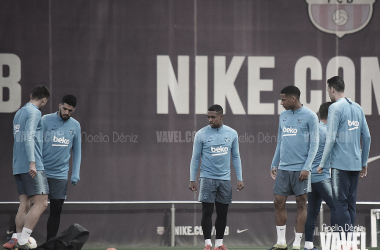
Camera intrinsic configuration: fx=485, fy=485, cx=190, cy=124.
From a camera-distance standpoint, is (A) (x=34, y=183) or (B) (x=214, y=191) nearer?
(A) (x=34, y=183)

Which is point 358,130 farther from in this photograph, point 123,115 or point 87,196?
point 87,196

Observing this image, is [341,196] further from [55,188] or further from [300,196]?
[55,188]

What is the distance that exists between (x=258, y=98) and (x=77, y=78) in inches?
97.9

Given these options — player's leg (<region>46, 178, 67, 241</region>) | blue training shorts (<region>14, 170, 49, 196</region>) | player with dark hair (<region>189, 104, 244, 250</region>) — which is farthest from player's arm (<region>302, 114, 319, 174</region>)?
blue training shorts (<region>14, 170, 49, 196</region>)

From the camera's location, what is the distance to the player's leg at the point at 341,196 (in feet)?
14.5

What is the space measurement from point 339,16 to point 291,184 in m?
3.01

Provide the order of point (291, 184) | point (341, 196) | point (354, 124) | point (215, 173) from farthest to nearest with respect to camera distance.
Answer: point (215, 173)
point (291, 184)
point (354, 124)
point (341, 196)

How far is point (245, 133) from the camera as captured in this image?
665cm

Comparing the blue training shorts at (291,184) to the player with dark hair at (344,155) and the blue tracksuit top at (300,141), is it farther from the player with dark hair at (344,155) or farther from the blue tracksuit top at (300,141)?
the player with dark hair at (344,155)

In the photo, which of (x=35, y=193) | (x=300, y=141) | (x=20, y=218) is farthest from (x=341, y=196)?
(x=20, y=218)

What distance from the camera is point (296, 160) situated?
15.6ft

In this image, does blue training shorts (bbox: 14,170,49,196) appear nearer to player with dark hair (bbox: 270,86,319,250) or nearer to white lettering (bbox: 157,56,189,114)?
white lettering (bbox: 157,56,189,114)

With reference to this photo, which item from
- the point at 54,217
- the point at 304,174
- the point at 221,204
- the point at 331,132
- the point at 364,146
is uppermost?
the point at 331,132

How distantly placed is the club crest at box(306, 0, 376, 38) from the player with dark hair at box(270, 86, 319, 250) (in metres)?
2.27
